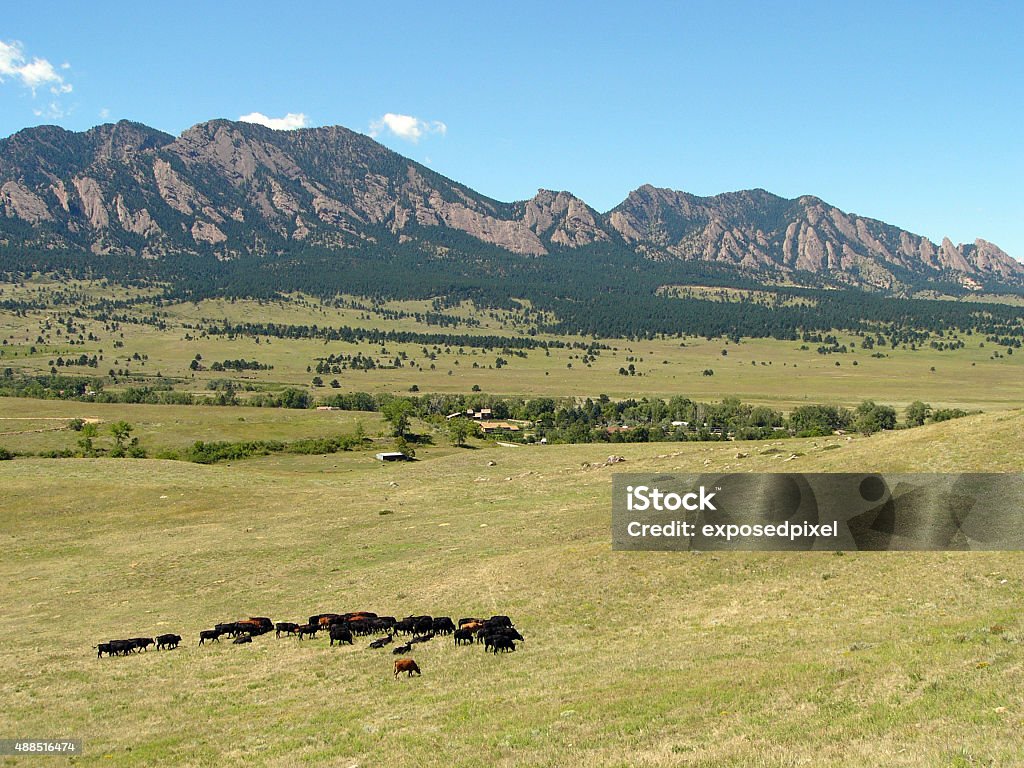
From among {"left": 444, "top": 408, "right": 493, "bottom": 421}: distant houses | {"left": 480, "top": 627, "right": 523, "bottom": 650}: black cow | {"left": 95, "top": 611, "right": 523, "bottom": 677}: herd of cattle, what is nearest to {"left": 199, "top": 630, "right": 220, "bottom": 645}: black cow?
{"left": 95, "top": 611, "right": 523, "bottom": 677}: herd of cattle

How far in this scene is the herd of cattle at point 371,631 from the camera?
2698cm

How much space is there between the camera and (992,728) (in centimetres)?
1392

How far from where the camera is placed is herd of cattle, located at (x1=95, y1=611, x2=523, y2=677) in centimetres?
2698

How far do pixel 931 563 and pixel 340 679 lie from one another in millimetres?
23455

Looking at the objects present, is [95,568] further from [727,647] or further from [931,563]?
[931,563]

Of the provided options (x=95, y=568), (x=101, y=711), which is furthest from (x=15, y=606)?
(x=101, y=711)

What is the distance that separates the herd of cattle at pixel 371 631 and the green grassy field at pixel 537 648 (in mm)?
774

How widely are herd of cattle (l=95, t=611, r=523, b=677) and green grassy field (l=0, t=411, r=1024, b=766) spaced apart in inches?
30.5

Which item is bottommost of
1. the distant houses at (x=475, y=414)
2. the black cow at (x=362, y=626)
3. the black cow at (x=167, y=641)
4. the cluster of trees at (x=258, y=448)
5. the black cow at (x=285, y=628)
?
the cluster of trees at (x=258, y=448)

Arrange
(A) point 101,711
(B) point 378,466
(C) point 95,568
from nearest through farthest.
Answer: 1. (A) point 101,711
2. (C) point 95,568
3. (B) point 378,466

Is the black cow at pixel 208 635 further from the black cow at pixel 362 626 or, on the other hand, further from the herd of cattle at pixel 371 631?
the black cow at pixel 362 626

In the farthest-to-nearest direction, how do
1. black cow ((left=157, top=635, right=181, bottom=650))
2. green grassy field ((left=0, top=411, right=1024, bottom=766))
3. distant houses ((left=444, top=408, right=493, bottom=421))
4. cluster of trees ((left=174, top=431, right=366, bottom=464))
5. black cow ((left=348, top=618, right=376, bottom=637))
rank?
distant houses ((left=444, top=408, right=493, bottom=421)) → cluster of trees ((left=174, top=431, right=366, bottom=464)) → black cow ((left=157, top=635, right=181, bottom=650)) → black cow ((left=348, top=618, right=376, bottom=637)) → green grassy field ((left=0, top=411, right=1024, bottom=766))

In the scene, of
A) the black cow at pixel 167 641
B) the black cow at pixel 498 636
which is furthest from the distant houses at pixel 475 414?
the black cow at pixel 498 636

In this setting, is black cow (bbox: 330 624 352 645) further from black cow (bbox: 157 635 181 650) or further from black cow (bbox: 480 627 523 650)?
black cow (bbox: 157 635 181 650)
